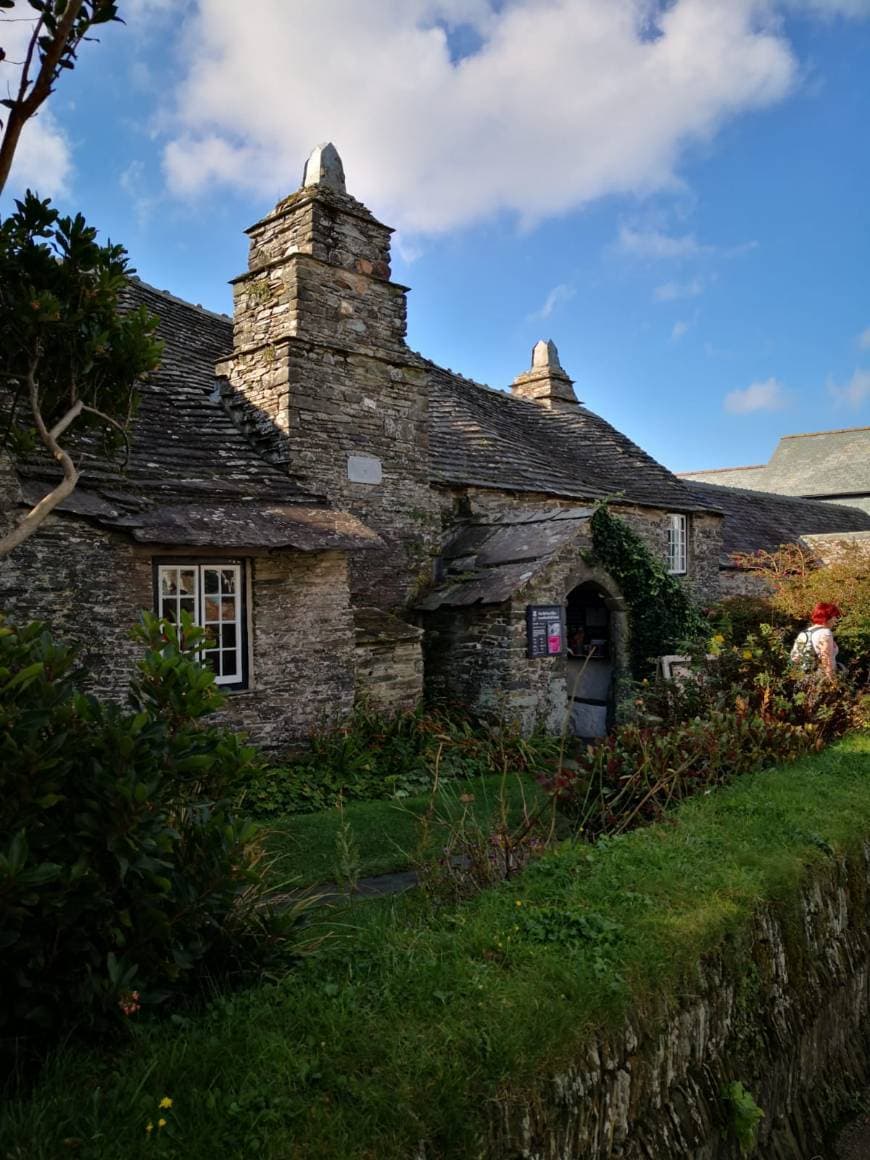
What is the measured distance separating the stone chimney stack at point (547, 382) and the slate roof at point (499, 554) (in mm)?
9807

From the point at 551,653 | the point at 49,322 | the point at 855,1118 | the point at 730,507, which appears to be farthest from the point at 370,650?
the point at 730,507

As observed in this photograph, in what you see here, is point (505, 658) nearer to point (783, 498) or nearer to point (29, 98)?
point (29, 98)

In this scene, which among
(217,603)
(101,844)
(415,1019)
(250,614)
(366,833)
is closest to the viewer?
(101,844)

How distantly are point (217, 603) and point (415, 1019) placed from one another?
7144mm

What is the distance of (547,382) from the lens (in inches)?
888

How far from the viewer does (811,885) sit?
211 inches

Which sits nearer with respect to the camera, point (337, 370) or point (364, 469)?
point (337, 370)

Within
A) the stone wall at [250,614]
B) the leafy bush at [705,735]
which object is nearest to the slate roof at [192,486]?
the stone wall at [250,614]

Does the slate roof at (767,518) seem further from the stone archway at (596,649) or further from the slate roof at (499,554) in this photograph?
the slate roof at (499,554)

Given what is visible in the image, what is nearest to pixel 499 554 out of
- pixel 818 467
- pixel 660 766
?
pixel 660 766

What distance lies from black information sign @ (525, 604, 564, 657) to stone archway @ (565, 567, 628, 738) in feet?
3.22

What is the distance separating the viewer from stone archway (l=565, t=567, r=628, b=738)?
1320 centimetres

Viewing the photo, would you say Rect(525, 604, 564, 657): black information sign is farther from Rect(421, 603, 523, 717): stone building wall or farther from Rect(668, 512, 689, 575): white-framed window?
Rect(668, 512, 689, 575): white-framed window

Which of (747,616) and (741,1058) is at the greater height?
(747,616)
